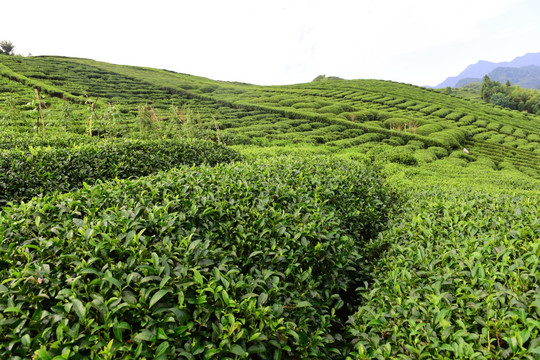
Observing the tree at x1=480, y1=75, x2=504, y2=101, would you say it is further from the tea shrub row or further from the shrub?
the tea shrub row

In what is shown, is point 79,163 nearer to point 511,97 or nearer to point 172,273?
point 172,273

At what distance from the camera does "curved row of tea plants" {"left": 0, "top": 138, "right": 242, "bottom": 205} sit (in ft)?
15.7

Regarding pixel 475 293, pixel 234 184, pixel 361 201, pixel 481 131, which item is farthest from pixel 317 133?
pixel 481 131

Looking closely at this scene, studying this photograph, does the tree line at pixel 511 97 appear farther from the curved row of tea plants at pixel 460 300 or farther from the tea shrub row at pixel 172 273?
the tea shrub row at pixel 172 273

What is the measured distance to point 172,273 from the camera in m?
2.12

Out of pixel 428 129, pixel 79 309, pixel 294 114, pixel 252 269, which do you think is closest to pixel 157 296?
pixel 79 309

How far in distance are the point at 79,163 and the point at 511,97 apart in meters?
81.7

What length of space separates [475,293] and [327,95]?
1569 inches

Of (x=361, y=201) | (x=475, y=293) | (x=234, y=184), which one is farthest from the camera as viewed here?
(x=361, y=201)

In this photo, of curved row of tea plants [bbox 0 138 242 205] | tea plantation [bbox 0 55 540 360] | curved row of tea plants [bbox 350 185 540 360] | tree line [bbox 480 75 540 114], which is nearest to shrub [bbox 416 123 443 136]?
tea plantation [bbox 0 55 540 360]

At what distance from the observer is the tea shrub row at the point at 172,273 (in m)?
1.77

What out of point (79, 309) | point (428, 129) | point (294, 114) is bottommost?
point (79, 309)

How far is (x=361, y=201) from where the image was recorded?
4.77 metres

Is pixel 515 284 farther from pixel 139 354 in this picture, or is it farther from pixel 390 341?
pixel 139 354
